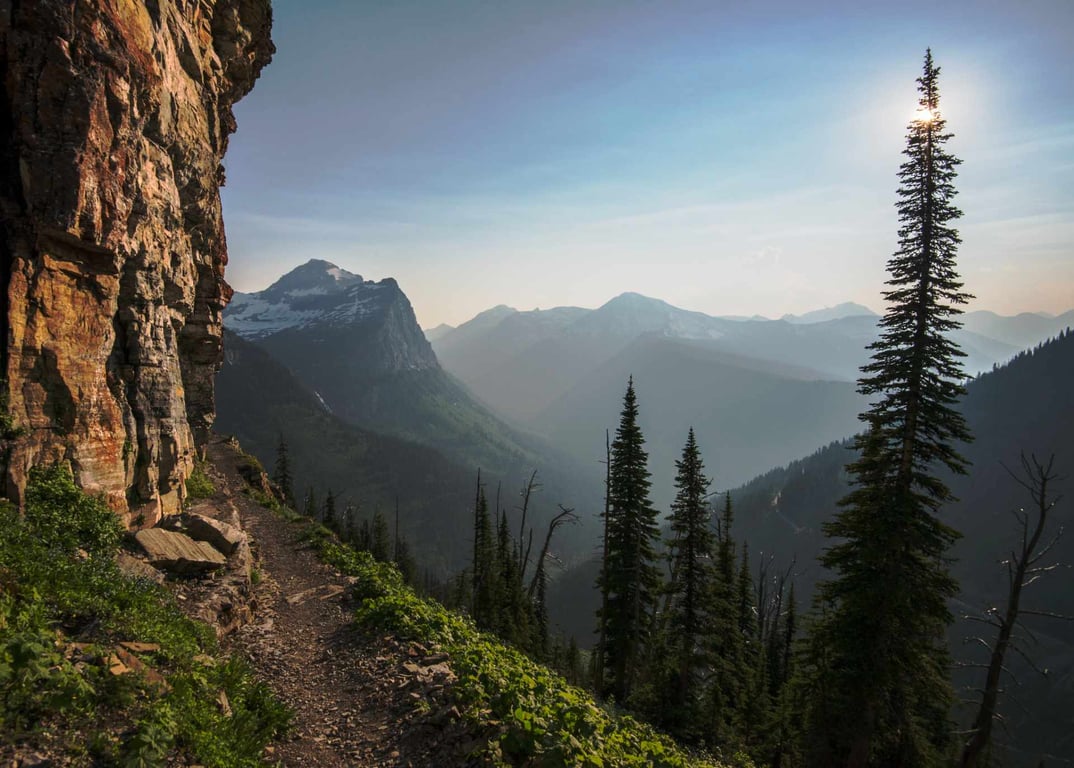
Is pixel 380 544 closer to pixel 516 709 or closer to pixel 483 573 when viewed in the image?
pixel 483 573

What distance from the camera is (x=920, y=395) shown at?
16.0 m

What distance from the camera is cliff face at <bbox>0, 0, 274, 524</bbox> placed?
41.1 ft

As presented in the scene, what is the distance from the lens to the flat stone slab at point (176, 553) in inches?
518

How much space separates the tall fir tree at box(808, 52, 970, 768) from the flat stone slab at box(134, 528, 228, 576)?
18.7m

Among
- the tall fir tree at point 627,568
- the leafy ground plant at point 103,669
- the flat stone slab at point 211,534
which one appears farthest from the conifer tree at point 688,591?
the leafy ground plant at point 103,669

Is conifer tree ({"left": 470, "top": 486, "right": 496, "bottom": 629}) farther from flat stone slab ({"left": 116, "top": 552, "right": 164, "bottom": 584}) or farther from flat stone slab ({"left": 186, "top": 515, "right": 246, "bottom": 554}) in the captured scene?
flat stone slab ({"left": 116, "top": 552, "right": 164, "bottom": 584})

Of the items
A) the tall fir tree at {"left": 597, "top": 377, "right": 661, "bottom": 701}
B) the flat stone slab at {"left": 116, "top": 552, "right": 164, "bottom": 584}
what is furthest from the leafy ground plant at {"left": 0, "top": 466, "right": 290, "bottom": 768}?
the tall fir tree at {"left": 597, "top": 377, "right": 661, "bottom": 701}

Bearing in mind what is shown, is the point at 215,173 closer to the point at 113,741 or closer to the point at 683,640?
the point at 113,741

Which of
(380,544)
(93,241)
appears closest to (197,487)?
(93,241)

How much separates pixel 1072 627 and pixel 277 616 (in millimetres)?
197574

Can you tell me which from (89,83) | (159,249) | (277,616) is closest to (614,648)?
(277,616)

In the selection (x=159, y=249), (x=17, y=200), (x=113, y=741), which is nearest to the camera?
(x=113, y=741)

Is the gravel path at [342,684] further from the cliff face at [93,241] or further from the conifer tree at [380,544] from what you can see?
the conifer tree at [380,544]

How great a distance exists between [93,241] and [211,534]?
8.90m
